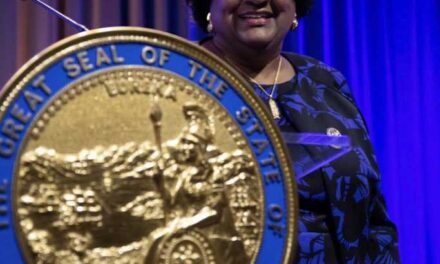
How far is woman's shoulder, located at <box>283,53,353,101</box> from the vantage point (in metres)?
1.12

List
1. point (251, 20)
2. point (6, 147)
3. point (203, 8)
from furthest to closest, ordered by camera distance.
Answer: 1. point (203, 8)
2. point (251, 20)
3. point (6, 147)

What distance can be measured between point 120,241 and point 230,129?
17 cm

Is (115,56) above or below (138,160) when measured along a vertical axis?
above

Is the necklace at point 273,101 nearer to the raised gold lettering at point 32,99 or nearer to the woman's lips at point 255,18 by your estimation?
the woman's lips at point 255,18

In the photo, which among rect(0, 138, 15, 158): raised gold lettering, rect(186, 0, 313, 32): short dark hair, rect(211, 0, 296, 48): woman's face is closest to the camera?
rect(0, 138, 15, 158): raised gold lettering

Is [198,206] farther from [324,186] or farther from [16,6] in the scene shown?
[16,6]

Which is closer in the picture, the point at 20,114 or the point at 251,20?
the point at 20,114

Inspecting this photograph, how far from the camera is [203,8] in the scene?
3.63 feet

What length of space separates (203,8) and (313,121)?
24 centimetres

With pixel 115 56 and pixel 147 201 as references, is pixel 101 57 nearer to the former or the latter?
pixel 115 56

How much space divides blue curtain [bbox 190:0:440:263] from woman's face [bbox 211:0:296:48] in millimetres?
988

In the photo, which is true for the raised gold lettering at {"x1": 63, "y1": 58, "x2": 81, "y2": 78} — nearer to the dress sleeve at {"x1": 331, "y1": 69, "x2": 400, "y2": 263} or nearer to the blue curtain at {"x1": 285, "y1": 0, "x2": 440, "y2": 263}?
the dress sleeve at {"x1": 331, "y1": 69, "x2": 400, "y2": 263}

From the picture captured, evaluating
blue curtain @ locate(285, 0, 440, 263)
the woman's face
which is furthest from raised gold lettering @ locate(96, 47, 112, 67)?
blue curtain @ locate(285, 0, 440, 263)

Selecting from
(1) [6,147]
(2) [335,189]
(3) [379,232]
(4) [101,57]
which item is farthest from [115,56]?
(3) [379,232]
